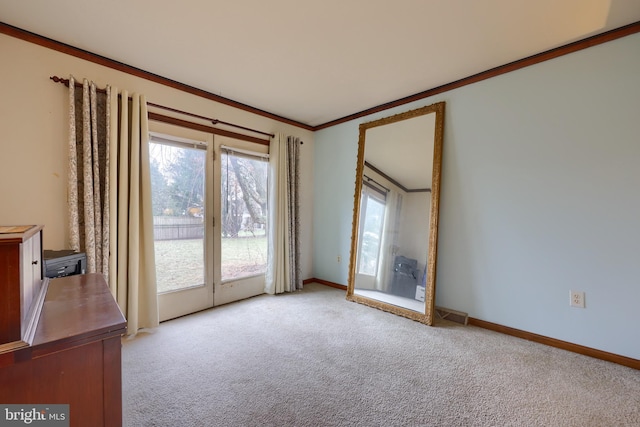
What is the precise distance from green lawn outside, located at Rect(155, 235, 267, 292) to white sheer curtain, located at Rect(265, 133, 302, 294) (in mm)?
190

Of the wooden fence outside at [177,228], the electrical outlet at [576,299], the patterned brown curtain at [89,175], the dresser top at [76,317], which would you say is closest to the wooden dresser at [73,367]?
the dresser top at [76,317]

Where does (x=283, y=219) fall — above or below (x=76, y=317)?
above

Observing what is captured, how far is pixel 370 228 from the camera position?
341 cm

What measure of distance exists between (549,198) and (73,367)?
314 cm

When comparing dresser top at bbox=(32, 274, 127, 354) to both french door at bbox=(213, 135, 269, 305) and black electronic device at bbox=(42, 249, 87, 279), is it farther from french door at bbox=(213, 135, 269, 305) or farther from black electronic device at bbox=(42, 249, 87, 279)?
french door at bbox=(213, 135, 269, 305)

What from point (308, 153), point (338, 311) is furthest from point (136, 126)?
point (338, 311)

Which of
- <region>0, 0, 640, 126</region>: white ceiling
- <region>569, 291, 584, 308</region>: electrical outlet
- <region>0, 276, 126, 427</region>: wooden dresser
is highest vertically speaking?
<region>0, 0, 640, 126</region>: white ceiling

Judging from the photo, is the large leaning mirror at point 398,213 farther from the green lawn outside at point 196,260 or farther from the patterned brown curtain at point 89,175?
the patterned brown curtain at point 89,175

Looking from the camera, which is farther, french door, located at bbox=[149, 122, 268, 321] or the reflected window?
the reflected window

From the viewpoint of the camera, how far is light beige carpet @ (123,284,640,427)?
1533mm

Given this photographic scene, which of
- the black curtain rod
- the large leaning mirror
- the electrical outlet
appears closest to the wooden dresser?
the black curtain rod

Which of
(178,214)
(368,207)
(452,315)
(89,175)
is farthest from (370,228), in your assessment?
(89,175)

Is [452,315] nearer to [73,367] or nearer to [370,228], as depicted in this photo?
[370,228]

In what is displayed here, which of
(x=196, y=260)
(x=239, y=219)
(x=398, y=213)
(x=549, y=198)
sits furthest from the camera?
(x=239, y=219)
